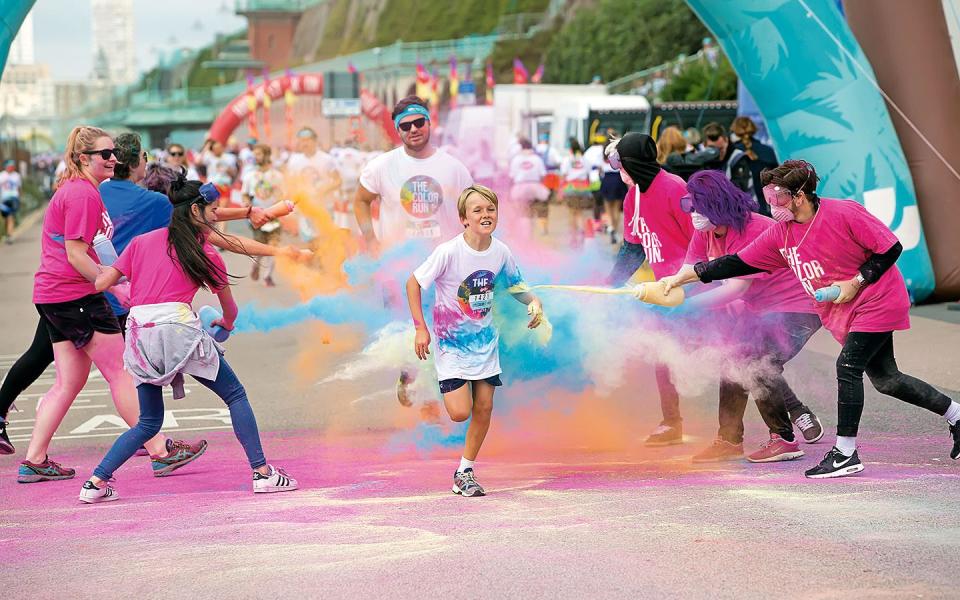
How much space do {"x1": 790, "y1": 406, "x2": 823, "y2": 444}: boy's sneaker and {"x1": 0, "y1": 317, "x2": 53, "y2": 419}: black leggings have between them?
13.8 ft

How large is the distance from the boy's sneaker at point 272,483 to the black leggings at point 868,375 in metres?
2.71

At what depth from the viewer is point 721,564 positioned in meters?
4.98

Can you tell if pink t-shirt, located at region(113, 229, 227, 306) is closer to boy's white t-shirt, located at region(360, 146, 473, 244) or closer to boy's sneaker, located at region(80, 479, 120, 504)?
boy's sneaker, located at region(80, 479, 120, 504)

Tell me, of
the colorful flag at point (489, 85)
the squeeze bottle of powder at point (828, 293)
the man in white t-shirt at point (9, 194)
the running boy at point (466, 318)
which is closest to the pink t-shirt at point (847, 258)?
the squeeze bottle of powder at point (828, 293)

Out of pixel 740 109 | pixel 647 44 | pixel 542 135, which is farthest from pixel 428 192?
pixel 647 44

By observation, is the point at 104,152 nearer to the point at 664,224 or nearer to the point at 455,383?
the point at 455,383

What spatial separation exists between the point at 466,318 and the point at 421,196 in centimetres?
180

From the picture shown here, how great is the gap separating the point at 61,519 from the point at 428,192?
118 inches

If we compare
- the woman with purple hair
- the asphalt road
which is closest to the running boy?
the asphalt road

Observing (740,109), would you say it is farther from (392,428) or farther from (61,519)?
(61,519)

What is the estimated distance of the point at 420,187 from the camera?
316 inches

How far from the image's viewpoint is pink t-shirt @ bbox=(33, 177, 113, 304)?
22.5ft

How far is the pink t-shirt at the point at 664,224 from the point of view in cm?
742

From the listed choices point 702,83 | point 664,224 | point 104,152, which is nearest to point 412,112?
point 664,224
